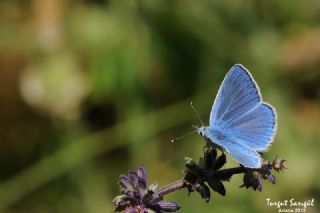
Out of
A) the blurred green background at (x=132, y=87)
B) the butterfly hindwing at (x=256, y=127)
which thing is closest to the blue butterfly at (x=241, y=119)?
the butterfly hindwing at (x=256, y=127)

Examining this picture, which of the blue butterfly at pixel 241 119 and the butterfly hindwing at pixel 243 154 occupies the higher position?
the blue butterfly at pixel 241 119

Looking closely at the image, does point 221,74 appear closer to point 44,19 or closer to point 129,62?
point 129,62

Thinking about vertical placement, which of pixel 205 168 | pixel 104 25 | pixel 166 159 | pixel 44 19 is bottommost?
pixel 205 168

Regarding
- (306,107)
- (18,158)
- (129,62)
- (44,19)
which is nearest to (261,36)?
(306,107)

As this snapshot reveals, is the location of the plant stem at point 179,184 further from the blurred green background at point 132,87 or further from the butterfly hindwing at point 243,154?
the blurred green background at point 132,87

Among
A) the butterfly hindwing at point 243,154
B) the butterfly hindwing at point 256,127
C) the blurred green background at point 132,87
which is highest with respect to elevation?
the blurred green background at point 132,87

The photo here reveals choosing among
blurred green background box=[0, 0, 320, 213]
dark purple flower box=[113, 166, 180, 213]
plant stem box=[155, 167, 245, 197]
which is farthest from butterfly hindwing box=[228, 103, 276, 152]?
blurred green background box=[0, 0, 320, 213]
